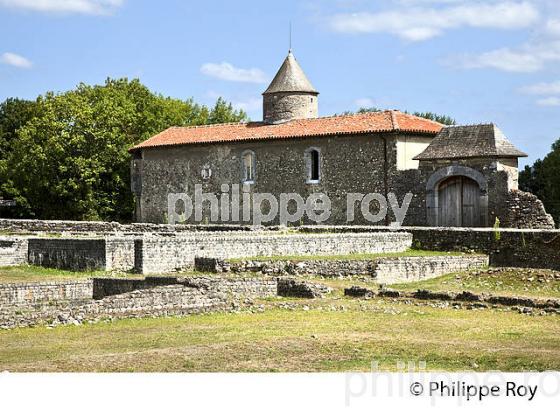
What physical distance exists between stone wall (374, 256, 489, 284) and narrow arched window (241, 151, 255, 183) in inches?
699

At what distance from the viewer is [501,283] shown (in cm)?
2695

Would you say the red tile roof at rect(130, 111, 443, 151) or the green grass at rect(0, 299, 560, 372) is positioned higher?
the red tile roof at rect(130, 111, 443, 151)

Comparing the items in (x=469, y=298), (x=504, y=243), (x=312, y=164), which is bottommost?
(x=469, y=298)

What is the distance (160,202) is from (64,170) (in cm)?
792

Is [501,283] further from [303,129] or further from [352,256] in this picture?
[303,129]

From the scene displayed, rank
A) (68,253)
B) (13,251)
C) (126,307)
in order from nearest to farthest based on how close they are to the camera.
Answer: (126,307)
(68,253)
(13,251)

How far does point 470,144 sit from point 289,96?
11.8 m

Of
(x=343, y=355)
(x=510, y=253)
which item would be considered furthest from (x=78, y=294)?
(x=510, y=253)

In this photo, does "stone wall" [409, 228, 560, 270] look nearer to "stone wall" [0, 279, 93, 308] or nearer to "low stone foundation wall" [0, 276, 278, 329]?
"low stone foundation wall" [0, 276, 278, 329]

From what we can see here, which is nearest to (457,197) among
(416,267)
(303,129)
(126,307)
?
(303,129)

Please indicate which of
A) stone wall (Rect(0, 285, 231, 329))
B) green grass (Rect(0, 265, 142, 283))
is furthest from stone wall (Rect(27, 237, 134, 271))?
stone wall (Rect(0, 285, 231, 329))

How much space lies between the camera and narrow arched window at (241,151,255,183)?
153 ft

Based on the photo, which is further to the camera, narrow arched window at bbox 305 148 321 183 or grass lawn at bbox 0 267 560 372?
narrow arched window at bbox 305 148 321 183

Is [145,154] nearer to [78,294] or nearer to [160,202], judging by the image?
[160,202]
